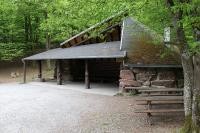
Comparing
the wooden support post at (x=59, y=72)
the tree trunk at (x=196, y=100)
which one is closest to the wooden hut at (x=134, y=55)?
the wooden support post at (x=59, y=72)

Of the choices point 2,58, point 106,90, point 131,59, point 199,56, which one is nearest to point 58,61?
point 106,90

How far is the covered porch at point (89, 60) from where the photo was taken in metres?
20.4

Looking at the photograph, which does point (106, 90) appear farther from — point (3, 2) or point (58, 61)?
point (3, 2)

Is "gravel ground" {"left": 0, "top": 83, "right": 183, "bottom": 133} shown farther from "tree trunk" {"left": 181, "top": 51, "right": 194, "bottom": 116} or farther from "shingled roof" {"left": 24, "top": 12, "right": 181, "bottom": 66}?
"shingled roof" {"left": 24, "top": 12, "right": 181, "bottom": 66}

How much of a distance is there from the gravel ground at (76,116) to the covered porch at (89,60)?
3080 millimetres

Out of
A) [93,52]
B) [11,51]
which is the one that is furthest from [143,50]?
[11,51]

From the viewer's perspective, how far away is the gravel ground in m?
10.5

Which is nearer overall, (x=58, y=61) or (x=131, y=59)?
(x=131, y=59)

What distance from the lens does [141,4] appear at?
31.6 feet

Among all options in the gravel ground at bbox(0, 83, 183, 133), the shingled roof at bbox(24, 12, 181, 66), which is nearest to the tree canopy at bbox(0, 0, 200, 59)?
the shingled roof at bbox(24, 12, 181, 66)

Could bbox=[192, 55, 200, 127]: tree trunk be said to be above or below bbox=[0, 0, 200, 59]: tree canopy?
below

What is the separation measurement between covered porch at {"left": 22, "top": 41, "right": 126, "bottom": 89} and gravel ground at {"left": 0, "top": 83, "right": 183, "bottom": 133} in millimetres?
3080

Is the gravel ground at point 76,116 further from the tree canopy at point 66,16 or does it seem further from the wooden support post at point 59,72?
the wooden support post at point 59,72

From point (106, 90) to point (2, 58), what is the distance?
55.4 feet
